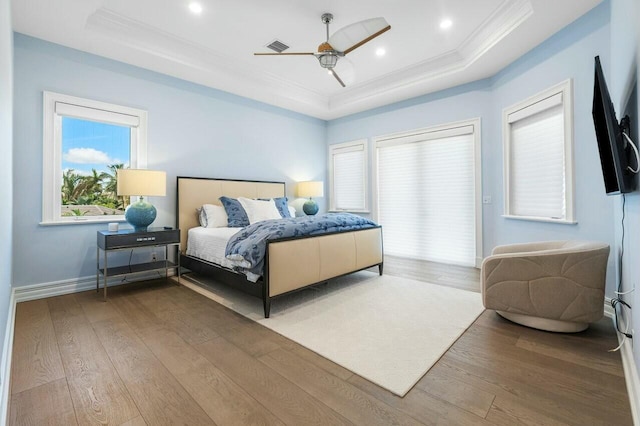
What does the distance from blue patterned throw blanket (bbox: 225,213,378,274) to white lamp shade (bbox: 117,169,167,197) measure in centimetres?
128

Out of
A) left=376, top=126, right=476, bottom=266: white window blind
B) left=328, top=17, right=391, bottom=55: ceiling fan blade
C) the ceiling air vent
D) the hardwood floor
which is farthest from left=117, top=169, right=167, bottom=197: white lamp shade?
left=376, top=126, right=476, bottom=266: white window blind

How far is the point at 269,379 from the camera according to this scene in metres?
1.70

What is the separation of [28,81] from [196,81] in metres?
1.83

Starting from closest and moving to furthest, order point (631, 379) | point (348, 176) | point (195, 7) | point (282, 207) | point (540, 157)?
point (631, 379) < point (195, 7) < point (540, 157) < point (282, 207) < point (348, 176)

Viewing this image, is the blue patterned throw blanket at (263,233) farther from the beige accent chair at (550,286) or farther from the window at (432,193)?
the window at (432,193)

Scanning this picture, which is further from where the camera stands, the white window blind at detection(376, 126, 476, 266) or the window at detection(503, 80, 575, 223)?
the white window blind at detection(376, 126, 476, 266)

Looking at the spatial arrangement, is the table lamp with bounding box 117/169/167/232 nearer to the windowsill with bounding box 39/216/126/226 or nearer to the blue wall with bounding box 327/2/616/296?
the windowsill with bounding box 39/216/126/226

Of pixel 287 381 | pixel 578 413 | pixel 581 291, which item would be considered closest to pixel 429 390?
pixel 578 413

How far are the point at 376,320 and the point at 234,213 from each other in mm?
2528

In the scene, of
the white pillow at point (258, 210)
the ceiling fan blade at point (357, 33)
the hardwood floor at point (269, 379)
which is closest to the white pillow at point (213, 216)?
the white pillow at point (258, 210)

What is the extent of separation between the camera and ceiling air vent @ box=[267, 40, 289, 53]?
3.59 m

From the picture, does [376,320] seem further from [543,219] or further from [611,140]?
[543,219]

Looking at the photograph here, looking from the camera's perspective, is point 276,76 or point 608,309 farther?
point 276,76

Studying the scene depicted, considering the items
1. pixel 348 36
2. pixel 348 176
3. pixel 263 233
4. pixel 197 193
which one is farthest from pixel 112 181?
pixel 348 176
